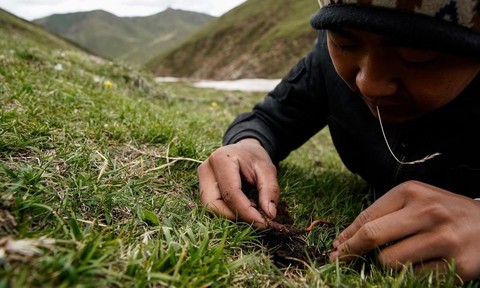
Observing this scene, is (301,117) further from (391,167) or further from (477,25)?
(477,25)

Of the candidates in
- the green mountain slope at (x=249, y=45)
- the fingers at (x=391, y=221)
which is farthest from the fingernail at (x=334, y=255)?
the green mountain slope at (x=249, y=45)

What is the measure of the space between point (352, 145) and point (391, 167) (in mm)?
401

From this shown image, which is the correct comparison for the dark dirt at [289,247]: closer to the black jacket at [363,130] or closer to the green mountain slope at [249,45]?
the black jacket at [363,130]

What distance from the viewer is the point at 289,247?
197 cm

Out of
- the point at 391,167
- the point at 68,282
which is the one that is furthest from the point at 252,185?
the point at 68,282

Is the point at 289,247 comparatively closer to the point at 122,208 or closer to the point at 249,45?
the point at 122,208

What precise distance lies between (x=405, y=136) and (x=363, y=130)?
35 cm

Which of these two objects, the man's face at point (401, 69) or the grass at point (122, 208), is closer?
the grass at point (122, 208)

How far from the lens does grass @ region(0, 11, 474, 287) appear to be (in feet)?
4.46

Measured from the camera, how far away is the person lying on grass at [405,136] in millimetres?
1645

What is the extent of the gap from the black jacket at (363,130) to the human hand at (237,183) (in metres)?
0.53

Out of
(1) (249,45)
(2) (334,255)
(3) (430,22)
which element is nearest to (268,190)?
(2) (334,255)

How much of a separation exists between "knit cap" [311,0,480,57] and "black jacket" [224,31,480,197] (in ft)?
2.14

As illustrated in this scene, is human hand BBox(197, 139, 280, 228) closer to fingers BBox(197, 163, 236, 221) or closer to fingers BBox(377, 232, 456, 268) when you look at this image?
fingers BBox(197, 163, 236, 221)
